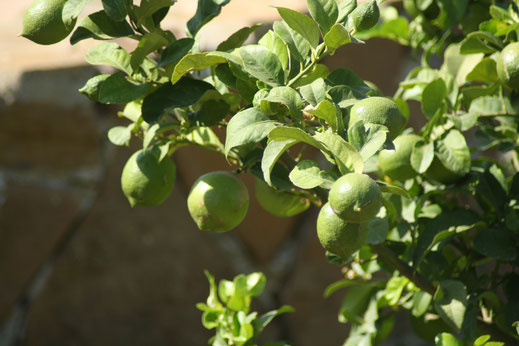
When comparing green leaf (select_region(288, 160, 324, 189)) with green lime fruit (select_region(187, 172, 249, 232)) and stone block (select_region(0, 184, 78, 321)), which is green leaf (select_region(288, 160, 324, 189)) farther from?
stone block (select_region(0, 184, 78, 321))

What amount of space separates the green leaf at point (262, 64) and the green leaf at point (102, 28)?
126 mm

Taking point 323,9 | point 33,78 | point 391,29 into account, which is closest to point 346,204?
point 323,9

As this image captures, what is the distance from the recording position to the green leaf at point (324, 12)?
1.69 feet

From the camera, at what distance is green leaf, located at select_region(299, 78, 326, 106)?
19.0 inches

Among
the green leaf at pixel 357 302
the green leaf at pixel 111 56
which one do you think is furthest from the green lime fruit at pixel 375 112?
the green leaf at pixel 357 302

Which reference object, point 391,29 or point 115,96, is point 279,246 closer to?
point 391,29

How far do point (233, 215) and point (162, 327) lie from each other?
90cm

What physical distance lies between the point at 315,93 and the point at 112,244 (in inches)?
39.2

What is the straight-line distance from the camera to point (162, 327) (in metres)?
1.41

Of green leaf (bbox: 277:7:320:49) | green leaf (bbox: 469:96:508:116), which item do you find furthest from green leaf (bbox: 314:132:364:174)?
green leaf (bbox: 469:96:508:116)

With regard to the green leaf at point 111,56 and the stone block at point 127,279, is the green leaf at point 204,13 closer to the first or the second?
the green leaf at point 111,56

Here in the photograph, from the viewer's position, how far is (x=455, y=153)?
65 centimetres

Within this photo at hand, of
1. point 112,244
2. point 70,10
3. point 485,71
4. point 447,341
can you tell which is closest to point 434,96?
point 485,71

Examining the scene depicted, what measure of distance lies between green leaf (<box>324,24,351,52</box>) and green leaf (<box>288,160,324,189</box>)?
0.10 m
